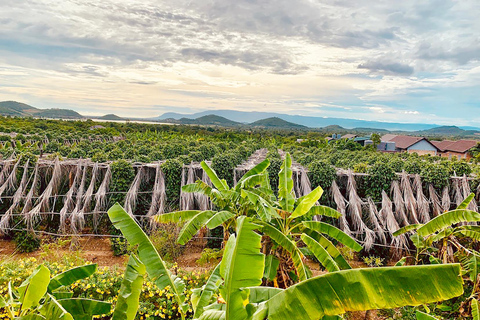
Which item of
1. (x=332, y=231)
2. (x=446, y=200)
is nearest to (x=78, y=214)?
(x=332, y=231)

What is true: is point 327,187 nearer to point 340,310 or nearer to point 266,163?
point 266,163

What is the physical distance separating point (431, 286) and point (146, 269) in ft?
8.13

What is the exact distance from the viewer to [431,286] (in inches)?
61.6

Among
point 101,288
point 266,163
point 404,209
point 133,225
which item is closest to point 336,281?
point 133,225

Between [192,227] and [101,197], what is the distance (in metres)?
6.63

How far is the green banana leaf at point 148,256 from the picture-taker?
283cm

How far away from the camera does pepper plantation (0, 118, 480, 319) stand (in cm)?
192

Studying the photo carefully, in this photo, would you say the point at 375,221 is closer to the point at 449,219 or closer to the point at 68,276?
the point at 449,219

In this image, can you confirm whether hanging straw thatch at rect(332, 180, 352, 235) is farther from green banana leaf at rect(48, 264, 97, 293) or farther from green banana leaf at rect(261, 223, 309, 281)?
green banana leaf at rect(48, 264, 97, 293)

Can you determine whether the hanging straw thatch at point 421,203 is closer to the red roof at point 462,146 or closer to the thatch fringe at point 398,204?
the thatch fringe at point 398,204

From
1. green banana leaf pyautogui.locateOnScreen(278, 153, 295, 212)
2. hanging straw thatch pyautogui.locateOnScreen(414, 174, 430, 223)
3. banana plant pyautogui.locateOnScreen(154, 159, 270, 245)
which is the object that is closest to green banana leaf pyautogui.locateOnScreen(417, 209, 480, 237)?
green banana leaf pyautogui.locateOnScreen(278, 153, 295, 212)

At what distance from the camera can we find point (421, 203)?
8.66m

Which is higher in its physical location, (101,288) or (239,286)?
(239,286)

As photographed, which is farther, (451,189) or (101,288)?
(451,189)
